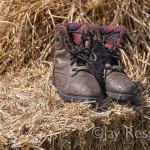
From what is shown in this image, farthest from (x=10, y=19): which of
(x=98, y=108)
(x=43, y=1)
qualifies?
(x=98, y=108)

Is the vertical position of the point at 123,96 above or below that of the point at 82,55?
below

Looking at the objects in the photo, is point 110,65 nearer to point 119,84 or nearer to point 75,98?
point 119,84

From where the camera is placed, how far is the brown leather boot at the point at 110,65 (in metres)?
1.07

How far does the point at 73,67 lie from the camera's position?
3.73ft

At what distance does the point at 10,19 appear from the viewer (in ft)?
5.35

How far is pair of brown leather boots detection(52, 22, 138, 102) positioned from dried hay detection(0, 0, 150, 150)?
0.19 feet

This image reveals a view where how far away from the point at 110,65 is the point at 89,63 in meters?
0.11

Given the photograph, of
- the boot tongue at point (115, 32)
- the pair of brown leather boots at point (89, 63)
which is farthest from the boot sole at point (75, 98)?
the boot tongue at point (115, 32)

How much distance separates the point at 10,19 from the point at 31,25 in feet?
0.61

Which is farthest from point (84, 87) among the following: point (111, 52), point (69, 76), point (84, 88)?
point (111, 52)

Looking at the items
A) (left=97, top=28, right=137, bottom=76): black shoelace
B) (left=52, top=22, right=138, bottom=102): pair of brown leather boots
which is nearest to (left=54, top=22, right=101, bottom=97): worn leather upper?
(left=52, top=22, right=138, bottom=102): pair of brown leather boots

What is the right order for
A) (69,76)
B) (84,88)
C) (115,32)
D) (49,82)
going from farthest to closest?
1. (49,82)
2. (115,32)
3. (69,76)
4. (84,88)

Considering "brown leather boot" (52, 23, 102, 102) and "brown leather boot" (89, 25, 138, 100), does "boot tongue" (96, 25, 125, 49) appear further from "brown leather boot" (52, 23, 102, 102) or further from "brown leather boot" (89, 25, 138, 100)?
"brown leather boot" (52, 23, 102, 102)

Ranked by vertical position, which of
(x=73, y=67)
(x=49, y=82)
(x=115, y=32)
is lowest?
(x=49, y=82)
